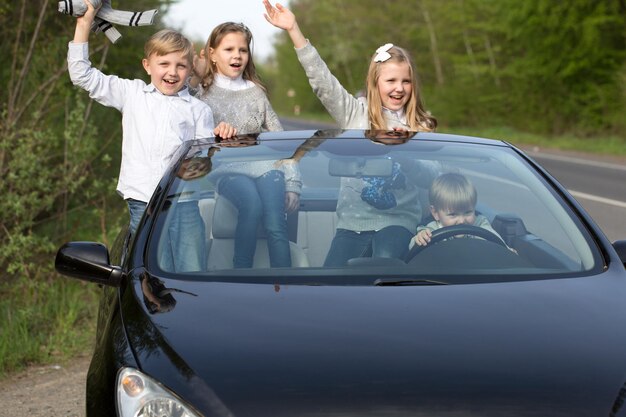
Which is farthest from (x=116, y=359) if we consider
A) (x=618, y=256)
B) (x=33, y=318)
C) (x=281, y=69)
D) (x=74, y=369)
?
(x=281, y=69)

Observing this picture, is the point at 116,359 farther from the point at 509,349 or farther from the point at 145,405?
the point at 509,349

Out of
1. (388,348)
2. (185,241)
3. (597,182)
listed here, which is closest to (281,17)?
(185,241)

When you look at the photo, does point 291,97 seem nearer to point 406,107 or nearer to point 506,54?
point 506,54

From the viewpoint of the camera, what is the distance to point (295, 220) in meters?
4.10

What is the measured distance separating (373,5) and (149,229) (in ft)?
219

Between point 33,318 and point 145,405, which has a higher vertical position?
point 145,405

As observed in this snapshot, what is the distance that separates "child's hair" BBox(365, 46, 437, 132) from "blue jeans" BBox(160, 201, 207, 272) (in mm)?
1952

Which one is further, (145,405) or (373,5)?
(373,5)

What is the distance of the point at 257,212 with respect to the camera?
13.4ft

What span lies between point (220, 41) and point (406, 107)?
3.24 feet

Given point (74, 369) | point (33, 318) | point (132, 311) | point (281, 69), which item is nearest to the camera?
point (132, 311)

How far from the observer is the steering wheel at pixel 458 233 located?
3889mm

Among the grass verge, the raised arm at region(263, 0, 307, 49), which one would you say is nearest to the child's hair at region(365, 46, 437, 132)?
the raised arm at region(263, 0, 307, 49)

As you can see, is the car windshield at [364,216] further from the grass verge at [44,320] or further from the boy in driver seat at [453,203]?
the grass verge at [44,320]
